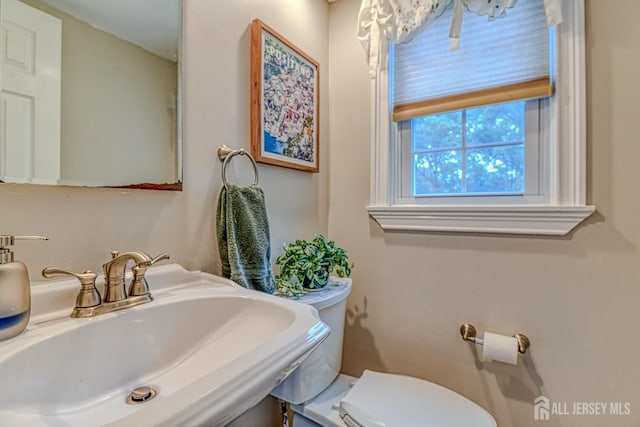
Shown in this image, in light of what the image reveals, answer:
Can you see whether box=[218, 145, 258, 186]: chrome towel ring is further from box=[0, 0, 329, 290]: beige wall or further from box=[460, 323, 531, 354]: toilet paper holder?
box=[460, 323, 531, 354]: toilet paper holder

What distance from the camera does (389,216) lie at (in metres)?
1.29

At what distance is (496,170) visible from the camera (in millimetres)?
1169

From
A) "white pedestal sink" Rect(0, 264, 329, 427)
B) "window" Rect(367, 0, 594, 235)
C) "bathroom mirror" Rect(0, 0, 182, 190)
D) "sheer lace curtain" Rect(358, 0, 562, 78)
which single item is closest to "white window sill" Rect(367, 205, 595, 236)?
"window" Rect(367, 0, 594, 235)

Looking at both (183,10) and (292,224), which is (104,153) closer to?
(183,10)

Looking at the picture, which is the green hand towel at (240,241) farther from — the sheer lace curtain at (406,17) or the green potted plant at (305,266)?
the sheer lace curtain at (406,17)

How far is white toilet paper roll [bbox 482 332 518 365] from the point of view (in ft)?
3.29

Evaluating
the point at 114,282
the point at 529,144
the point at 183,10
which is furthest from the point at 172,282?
the point at 529,144

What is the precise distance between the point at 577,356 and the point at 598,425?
0.22m

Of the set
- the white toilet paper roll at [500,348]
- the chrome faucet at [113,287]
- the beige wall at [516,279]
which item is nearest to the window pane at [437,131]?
the beige wall at [516,279]

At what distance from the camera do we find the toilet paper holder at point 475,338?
1.04 metres

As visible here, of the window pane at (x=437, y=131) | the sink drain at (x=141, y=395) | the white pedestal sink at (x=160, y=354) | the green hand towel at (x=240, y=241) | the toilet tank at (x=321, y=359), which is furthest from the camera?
the window pane at (x=437, y=131)

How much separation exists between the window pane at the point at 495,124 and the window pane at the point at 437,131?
45mm

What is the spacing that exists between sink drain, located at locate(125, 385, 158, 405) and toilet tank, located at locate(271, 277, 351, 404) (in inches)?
17.2

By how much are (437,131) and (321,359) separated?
1.04 metres
